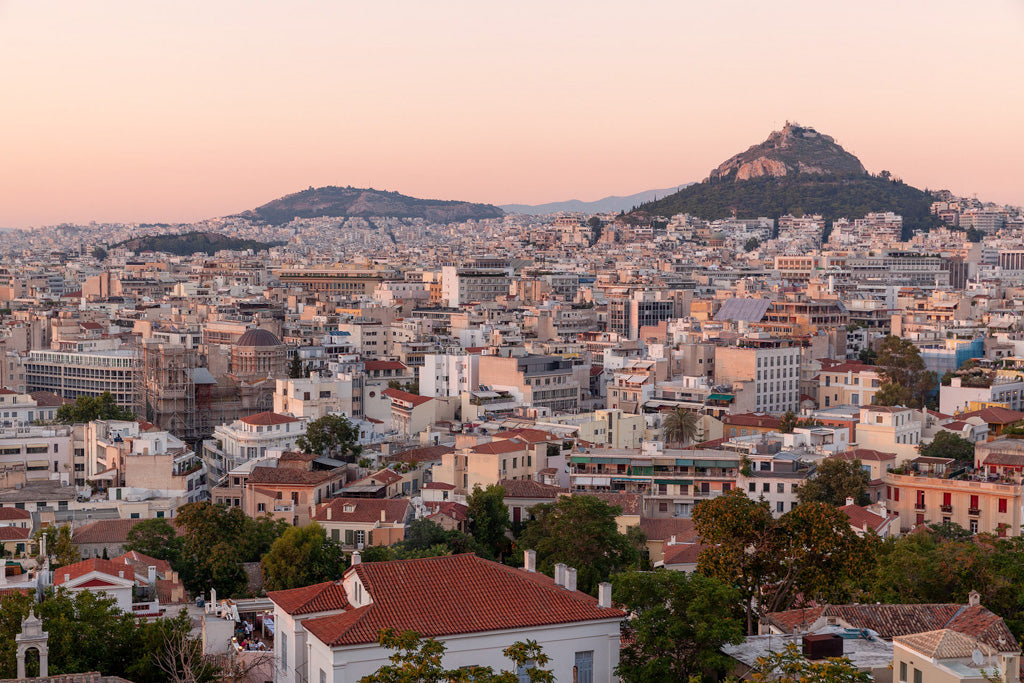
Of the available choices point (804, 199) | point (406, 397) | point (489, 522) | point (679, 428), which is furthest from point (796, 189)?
point (489, 522)

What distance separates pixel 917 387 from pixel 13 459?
99.8 feet

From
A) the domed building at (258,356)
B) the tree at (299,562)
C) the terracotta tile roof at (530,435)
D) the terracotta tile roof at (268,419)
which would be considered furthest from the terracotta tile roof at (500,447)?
the domed building at (258,356)

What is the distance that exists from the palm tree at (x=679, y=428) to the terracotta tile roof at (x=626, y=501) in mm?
8714

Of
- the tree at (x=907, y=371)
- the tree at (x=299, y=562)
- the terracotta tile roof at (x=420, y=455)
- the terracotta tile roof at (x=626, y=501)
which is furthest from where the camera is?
the tree at (x=907, y=371)

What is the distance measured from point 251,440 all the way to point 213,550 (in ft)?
42.7

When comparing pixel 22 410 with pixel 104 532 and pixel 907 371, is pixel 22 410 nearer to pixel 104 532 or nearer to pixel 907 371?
pixel 104 532

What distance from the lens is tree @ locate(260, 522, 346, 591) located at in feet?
79.0

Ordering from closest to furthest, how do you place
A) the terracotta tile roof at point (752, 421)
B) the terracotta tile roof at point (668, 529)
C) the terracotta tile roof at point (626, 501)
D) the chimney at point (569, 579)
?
the chimney at point (569, 579) → the terracotta tile roof at point (668, 529) → the terracotta tile roof at point (626, 501) → the terracotta tile roof at point (752, 421)

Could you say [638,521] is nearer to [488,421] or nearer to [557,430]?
[557,430]

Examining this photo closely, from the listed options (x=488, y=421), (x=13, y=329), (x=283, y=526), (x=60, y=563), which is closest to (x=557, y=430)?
(x=488, y=421)

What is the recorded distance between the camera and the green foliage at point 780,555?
19.3 meters

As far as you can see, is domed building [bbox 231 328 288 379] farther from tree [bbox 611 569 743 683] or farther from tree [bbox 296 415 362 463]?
tree [bbox 611 569 743 683]

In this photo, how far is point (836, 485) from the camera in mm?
31875

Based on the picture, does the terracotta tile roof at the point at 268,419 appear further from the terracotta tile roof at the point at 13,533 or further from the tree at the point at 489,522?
the terracotta tile roof at the point at 13,533
